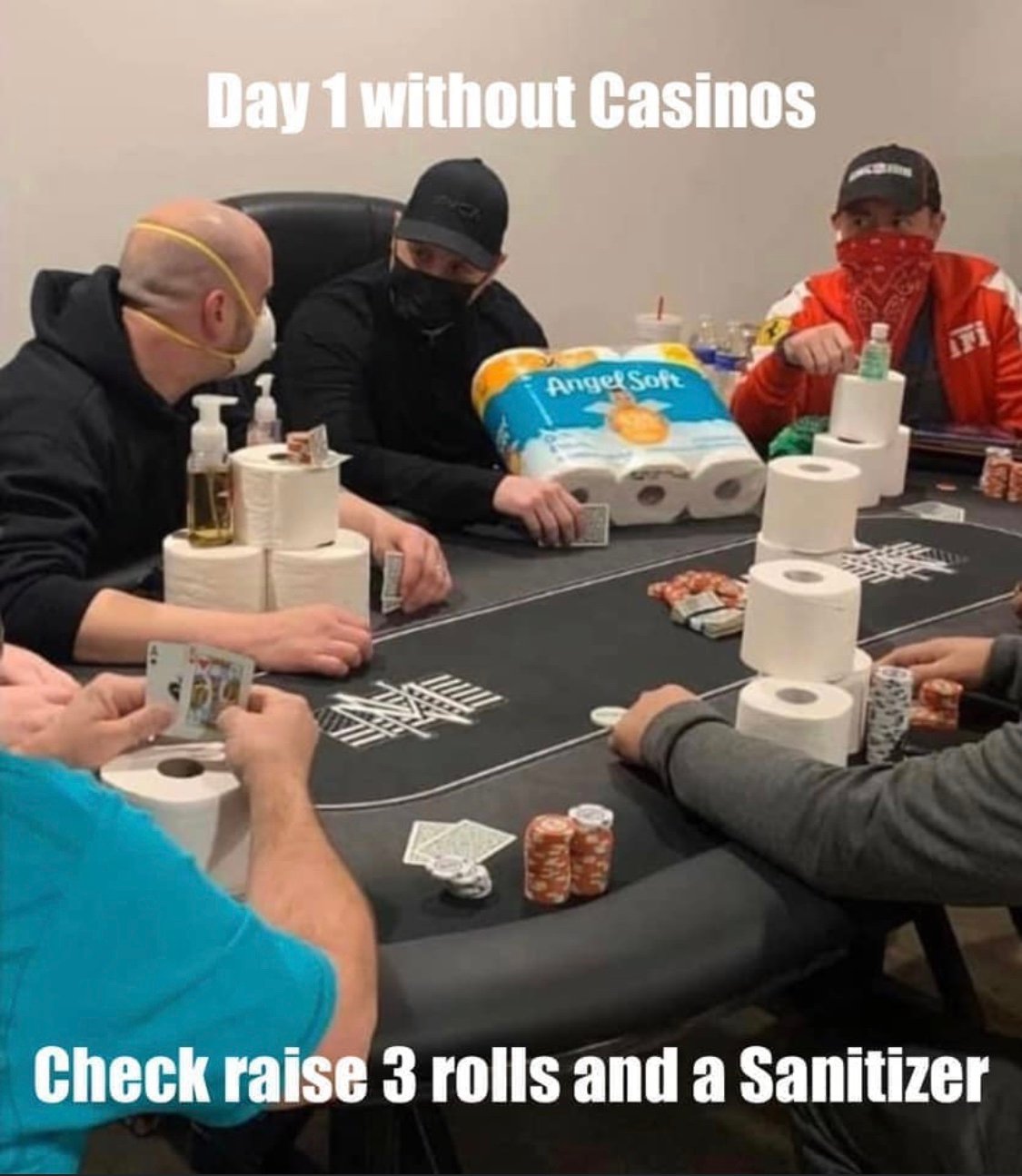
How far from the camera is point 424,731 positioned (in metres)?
1.69

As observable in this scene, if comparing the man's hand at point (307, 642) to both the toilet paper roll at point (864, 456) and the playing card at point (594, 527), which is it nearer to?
the playing card at point (594, 527)

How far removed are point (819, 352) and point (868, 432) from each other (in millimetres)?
235

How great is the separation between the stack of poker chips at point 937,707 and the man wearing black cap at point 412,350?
87cm

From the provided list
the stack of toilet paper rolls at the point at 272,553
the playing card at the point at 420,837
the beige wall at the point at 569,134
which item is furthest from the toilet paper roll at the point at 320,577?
the beige wall at the point at 569,134

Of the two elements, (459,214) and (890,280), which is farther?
(890,280)

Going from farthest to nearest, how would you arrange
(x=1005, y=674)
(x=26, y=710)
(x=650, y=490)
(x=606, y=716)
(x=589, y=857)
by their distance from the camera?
(x=650, y=490)
(x=1005, y=674)
(x=606, y=716)
(x=26, y=710)
(x=589, y=857)

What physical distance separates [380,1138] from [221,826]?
319 mm

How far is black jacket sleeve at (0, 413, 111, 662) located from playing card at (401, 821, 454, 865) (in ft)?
1.80

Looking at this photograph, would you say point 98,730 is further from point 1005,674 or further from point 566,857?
point 1005,674

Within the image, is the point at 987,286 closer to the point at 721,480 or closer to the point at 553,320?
the point at 721,480

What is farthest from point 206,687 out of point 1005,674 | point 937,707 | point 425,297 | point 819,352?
point 819,352

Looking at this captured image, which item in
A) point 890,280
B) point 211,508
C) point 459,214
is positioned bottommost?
point 211,508

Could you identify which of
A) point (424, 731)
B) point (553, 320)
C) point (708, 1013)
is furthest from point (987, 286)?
point (708, 1013)

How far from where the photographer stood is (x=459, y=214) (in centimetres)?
264
